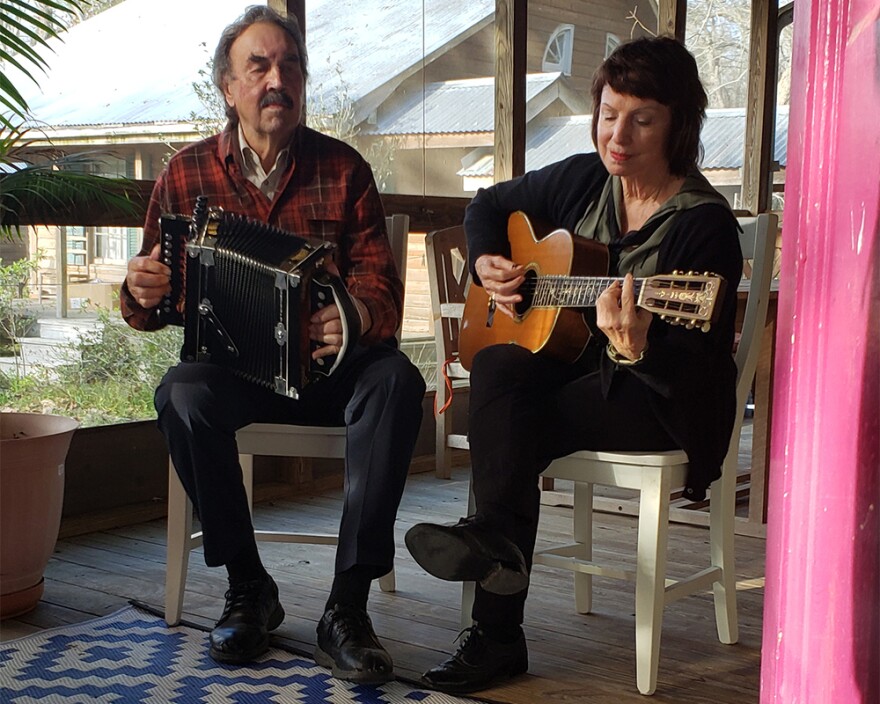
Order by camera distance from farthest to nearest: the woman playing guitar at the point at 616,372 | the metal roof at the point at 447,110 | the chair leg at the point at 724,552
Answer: the metal roof at the point at 447,110 < the chair leg at the point at 724,552 < the woman playing guitar at the point at 616,372

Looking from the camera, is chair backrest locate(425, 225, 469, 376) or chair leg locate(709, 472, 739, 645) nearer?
chair leg locate(709, 472, 739, 645)

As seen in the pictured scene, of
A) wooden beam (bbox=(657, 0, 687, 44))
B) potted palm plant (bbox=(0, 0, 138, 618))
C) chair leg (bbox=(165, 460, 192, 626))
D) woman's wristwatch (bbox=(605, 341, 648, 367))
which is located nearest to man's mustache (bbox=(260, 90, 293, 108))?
potted palm plant (bbox=(0, 0, 138, 618))

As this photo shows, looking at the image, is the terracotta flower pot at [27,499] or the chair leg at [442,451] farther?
the chair leg at [442,451]

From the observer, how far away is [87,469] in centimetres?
273

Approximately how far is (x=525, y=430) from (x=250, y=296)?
1.75 ft

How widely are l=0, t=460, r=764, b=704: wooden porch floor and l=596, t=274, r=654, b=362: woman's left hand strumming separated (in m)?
0.60

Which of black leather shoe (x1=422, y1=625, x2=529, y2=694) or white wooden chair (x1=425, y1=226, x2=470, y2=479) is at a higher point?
white wooden chair (x1=425, y1=226, x2=470, y2=479)

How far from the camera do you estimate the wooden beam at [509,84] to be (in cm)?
371

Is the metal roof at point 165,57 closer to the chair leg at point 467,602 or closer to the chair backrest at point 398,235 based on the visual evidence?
the chair backrest at point 398,235

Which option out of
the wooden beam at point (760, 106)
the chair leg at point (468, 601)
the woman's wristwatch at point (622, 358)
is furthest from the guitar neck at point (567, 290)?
the wooden beam at point (760, 106)

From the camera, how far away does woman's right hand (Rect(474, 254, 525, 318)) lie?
1.93 meters

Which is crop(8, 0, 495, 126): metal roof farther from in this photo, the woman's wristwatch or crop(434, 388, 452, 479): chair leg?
the woman's wristwatch

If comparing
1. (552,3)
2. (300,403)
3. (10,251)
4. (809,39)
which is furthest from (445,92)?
(809,39)

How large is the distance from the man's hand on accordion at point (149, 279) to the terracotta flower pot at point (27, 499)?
40cm
